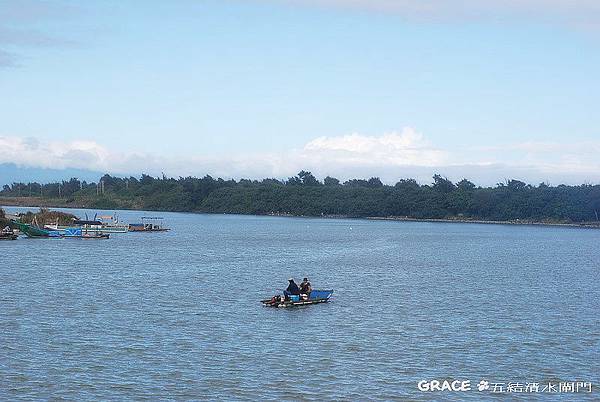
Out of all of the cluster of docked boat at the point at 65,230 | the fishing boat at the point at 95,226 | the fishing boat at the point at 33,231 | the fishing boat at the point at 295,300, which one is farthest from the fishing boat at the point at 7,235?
the fishing boat at the point at 295,300

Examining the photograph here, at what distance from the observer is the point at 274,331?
129 ft

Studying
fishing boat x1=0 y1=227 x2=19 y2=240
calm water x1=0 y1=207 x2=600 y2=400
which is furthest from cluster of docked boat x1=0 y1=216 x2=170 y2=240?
calm water x1=0 y1=207 x2=600 y2=400

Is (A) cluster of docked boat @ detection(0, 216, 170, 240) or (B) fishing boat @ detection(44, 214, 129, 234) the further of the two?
(B) fishing boat @ detection(44, 214, 129, 234)

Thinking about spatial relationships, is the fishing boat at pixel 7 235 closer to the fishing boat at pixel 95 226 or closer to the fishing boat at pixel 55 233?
the fishing boat at pixel 55 233

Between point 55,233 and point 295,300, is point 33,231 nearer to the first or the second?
point 55,233

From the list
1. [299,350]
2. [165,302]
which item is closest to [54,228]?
[165,302]

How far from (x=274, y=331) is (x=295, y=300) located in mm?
8045

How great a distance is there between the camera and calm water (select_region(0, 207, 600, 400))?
29062 mm

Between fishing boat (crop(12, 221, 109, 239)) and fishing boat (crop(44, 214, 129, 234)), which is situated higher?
fishing boat (crop(44, 214, 129, 234))

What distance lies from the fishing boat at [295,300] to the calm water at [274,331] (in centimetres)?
74

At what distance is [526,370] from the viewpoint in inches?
1265

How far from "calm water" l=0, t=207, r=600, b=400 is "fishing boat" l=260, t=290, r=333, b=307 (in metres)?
0.74

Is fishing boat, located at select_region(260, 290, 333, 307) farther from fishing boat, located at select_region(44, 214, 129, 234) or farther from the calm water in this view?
fishing boat, located at select_region(44, 214, 129, 234)

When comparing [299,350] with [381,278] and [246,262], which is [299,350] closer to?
[381,278]
